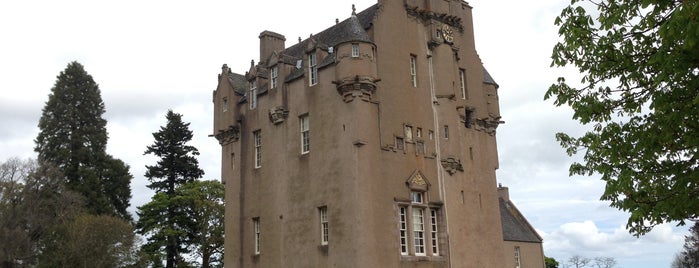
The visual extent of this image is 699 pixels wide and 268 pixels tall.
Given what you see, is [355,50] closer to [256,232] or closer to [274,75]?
[274,75]

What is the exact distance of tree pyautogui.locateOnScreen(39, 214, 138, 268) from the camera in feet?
142

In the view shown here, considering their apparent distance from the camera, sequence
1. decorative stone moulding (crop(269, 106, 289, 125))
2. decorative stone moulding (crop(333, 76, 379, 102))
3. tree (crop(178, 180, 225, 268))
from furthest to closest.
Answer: tree (crop(178, 180, 225, 268)) < decorative stone moulding (crop(269, 106, 289, 125)) < decorative stone moulding (crop(333, 76, 379, 102))

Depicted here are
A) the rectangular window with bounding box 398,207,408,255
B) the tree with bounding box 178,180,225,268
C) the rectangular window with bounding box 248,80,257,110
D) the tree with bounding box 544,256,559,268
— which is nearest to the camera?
the rectangular window with bounding box 398,207,408,255

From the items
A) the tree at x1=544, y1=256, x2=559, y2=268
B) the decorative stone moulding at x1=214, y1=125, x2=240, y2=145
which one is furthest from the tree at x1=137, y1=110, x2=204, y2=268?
the tree at x1=544, y1=256, x2=559, y2=268

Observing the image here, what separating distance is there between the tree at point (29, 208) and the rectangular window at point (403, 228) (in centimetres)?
2821

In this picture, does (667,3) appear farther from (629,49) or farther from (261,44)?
(261,44)

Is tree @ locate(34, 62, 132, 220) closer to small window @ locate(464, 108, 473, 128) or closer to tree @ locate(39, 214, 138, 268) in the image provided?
tree @ locate(39, 214, 138, 268)

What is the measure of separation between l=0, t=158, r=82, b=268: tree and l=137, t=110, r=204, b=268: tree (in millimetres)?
7322

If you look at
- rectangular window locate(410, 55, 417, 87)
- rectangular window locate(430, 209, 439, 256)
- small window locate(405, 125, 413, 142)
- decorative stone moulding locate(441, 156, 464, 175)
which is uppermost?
rectangular window locate(410, 55, 417, 87)

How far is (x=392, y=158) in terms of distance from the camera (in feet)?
106

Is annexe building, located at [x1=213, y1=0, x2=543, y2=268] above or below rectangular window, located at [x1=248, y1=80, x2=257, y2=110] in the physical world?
below

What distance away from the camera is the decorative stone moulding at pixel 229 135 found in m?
39.6

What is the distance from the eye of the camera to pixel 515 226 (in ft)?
172

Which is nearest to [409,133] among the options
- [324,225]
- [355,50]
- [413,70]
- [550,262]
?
[413,70]
